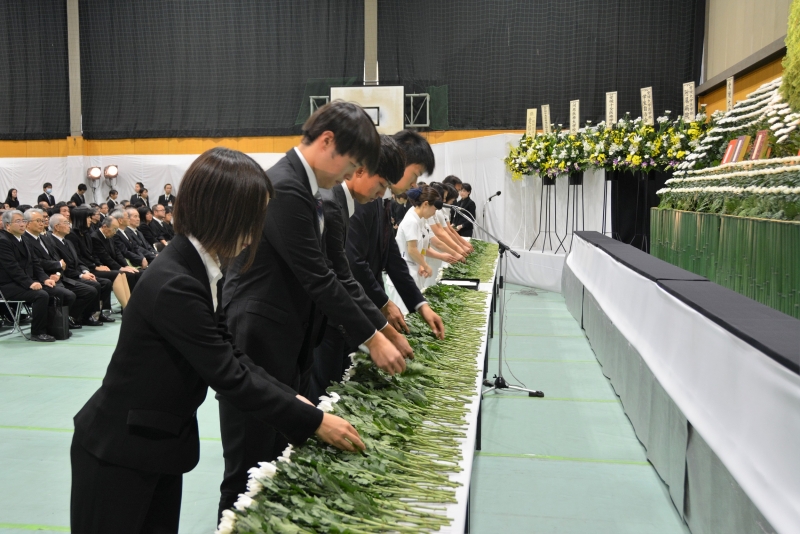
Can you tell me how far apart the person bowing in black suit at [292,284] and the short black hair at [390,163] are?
1.22 ft

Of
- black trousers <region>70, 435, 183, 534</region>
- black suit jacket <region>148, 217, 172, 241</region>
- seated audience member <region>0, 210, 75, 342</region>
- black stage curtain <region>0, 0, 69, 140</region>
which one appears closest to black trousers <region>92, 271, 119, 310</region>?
seated audience member <region>0, 210, 75, 342</region>

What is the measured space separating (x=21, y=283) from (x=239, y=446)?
5.48 meters

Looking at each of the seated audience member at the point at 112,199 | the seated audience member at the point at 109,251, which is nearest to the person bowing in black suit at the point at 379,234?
the seated audience member at the point at 109,251

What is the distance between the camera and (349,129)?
1.82m

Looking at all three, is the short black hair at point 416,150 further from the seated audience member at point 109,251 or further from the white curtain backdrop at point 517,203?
the seated audience member at point 109,251

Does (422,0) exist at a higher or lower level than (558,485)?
higher

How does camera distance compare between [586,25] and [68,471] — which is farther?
[586,25]

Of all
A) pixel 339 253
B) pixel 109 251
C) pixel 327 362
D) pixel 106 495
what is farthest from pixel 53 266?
pixel 106 495

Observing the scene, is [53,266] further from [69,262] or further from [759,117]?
[759,117]

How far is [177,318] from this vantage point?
1.27m

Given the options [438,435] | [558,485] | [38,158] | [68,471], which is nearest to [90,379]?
[68,471]

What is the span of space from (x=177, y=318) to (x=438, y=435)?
2.55 ft

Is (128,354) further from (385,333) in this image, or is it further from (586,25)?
(586,25)

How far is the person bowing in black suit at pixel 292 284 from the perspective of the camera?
1854 millimetres
